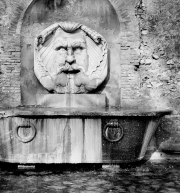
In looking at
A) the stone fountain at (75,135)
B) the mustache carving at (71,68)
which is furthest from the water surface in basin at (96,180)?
the mustache carving at (71,68)

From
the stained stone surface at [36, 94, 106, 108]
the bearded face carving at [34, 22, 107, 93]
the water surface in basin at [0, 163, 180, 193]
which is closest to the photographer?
Result: the water surface in basin at [0, 163, 180, 193]

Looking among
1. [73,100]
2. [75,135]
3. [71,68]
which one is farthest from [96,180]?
[71,68]

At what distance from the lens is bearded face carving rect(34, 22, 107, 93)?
6.70 meters

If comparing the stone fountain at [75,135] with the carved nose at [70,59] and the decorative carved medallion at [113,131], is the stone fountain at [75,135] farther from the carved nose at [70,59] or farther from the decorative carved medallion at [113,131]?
the carved nose at [70,59]

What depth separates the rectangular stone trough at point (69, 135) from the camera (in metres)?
5.46

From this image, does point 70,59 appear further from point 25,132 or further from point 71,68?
point 25,132

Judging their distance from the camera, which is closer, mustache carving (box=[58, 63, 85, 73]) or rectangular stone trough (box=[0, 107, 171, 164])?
rectangular stone trough (box=[0, 107, 171, 164])

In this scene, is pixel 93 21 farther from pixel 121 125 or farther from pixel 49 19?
pixel 121 125

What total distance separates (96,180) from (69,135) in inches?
29.9

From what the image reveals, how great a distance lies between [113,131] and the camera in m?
5.55

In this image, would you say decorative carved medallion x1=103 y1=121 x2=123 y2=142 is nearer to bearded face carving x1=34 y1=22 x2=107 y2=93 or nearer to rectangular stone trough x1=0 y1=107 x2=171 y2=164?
Answer: rectangular stone trough x1=0 y1=107 x2=171 y2=164

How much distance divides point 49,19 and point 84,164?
272 centimetres

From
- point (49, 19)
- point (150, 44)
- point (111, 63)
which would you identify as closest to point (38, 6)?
point (49, 19)

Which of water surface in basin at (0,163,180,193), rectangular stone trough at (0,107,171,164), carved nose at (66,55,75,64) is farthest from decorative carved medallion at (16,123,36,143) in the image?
carved nose at (66,55,75,64)
